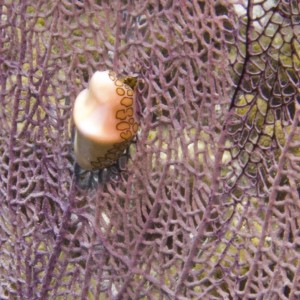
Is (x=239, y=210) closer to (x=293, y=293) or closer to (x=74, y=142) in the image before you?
(x=293, y=293)

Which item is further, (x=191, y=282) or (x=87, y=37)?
(x=87, y=37)

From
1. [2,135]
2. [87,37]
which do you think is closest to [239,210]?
[87,37]

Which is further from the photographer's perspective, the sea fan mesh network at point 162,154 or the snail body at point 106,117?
the snail body at point 106,117

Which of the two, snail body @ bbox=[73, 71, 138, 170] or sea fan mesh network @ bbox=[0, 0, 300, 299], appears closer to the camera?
sea fan mesh network @ bbox=[0, 0, 300, 299]
